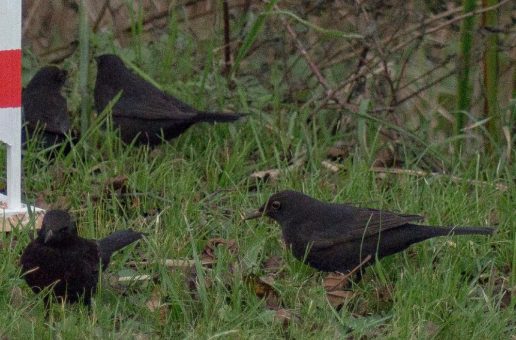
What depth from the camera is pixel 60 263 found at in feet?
14.8

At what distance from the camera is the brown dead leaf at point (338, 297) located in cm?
471

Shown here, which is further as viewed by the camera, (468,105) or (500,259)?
(468,105)

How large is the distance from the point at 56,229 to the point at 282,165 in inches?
87.3

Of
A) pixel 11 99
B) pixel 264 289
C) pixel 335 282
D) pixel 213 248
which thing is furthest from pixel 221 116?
pixel 264 289

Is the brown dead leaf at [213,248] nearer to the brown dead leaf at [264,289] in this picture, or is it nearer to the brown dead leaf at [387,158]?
the brown dead leaf at [264,289]

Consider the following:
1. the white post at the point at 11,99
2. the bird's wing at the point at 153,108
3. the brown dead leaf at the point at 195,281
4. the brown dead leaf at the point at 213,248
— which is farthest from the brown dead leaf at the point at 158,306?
the bird's wing at the point at 153,108

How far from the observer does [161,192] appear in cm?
590

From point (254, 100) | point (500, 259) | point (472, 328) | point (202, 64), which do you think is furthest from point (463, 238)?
point (202, 64)

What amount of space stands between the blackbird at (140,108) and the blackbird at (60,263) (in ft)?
7.61

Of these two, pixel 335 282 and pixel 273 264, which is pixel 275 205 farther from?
pixel 335 282

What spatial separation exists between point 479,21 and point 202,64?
1892mm

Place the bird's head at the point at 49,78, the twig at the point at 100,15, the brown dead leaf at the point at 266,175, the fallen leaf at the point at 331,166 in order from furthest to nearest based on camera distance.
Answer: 1. the twig at the point at 100,15
2. the bird's head at the point at 49,78
3. the fallen leaf at the point at 331,166
4. the brown dead leaf at the point at 266,175

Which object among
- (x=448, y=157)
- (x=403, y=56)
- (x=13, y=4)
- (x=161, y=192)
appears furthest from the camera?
(x=403, y=56)

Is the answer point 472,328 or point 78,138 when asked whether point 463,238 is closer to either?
point 472,328
